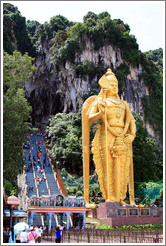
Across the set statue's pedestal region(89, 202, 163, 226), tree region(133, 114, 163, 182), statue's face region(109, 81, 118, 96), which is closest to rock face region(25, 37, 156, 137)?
tree region(133, 114, 163, 182)

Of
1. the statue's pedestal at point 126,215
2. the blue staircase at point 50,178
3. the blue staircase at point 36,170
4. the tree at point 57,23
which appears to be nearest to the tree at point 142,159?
the blue staircase at point 50,178

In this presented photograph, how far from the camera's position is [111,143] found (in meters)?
13.1

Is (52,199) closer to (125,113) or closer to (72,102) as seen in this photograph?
(125,113)

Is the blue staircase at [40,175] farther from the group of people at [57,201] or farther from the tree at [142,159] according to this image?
the tree at [142,159]

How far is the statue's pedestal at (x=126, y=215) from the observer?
37.4 ft

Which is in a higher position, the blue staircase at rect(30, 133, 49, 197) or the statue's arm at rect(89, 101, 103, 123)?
the statue's arm at rect(89, 101, 103, 123)

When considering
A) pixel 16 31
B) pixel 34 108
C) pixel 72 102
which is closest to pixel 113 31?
pixel 72 102

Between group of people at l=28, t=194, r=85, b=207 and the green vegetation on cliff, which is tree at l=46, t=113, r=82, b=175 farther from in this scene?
the green vegetation on cliff

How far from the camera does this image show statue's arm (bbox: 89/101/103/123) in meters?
13.0

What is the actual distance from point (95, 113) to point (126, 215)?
Answer: 14.4 ft

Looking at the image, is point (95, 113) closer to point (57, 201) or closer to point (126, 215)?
point (57, 201)

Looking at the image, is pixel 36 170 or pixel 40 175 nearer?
pixel 40 175

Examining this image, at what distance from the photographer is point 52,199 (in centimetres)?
1325

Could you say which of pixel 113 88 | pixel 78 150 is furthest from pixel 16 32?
pixel 113 88
